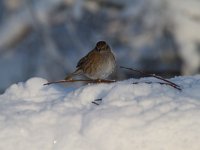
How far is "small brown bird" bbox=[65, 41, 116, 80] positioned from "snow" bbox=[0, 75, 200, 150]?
104 cm

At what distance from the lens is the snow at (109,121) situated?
6.66 feet

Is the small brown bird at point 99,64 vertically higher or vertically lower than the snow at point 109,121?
higher

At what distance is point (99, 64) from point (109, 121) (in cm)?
131

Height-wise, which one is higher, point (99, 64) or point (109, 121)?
point (99, 64)

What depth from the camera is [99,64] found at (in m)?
3.37

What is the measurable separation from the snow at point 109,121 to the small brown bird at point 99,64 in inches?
40.8

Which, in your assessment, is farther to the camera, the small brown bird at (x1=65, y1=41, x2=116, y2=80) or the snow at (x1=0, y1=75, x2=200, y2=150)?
the small brown bird at (x1=65, y1=41, x2=116, y2=80)

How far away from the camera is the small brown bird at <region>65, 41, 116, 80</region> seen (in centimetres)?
333

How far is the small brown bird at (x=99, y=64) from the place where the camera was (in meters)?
3.33

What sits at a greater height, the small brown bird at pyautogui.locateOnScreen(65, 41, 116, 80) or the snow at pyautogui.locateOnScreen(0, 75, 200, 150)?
the small brown bird at pyautogui.locateOnScreen(65, 41, 116, 80)

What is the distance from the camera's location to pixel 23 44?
923 cm

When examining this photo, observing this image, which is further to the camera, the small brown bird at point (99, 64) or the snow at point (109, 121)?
the small brown bird at point (99, 64)

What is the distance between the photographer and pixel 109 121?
81.6 inches

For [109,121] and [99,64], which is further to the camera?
[99,64]
